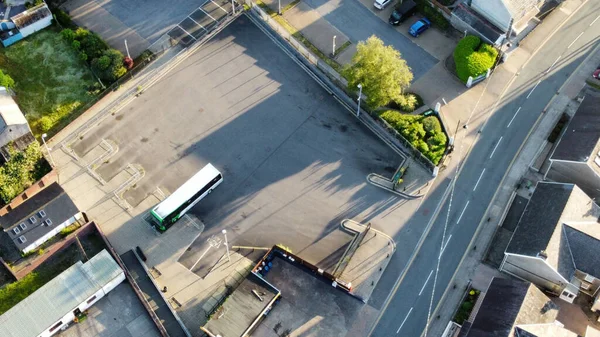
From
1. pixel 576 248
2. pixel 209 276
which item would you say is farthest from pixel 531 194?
pixel 209 276

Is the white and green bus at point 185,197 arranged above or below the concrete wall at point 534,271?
below

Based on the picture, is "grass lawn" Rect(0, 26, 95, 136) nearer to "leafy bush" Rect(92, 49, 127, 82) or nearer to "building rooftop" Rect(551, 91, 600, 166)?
"leafy bush" Rect(92, 49, 127, 82)

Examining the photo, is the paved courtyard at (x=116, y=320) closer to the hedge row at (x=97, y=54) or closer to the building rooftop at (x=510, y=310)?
the hedge row at (x=97, y=54)

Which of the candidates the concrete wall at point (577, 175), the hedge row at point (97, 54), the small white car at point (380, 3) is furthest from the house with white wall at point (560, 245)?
the hedge row at point (97, 54)

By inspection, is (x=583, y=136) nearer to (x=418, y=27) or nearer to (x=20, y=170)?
(x=418, y=27)

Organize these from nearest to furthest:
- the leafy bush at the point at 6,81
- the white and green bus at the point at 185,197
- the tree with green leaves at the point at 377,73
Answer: the white and green bus at the point at 185,197
the tree with green leaves at the point at 377,73
the leafy bush at the point at 6,81

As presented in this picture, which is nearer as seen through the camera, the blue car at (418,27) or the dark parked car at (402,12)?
the blue car at (418,27)

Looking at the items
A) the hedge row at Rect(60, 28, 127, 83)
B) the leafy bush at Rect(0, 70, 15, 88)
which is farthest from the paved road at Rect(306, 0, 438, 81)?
the leafy bush at Rect(0, 70, 15, 88)
